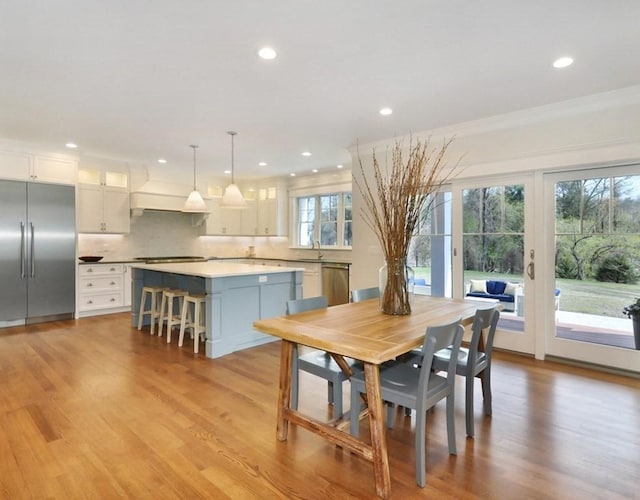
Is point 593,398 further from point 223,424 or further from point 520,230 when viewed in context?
point 223,424

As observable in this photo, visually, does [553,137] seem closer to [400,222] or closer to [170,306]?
[400,222]

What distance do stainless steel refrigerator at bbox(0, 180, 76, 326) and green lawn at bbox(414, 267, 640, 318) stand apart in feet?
21.6

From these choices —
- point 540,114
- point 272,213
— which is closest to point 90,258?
point 272,213

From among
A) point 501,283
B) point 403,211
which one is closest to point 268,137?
point 403,211

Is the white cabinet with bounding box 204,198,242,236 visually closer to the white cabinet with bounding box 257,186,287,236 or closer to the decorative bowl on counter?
the white cabinet with bounding box 257,186,287,236

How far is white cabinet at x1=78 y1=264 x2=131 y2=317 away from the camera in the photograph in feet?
19.2

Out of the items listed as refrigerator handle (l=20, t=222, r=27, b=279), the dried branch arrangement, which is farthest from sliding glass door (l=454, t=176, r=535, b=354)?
refrigerator handle (l=20, t=222, r=27, b=279)

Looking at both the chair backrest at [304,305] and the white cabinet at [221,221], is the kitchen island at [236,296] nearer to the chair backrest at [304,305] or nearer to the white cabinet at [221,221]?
the chair backrest at [304,305]

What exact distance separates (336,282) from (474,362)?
4.27m

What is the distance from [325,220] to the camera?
24.4 ft

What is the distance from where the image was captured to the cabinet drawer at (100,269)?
19.2 feet

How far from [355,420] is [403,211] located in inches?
50.2

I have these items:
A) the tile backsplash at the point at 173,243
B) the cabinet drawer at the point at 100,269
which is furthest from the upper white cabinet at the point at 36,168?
the cabinet drawer at the point at 100,269

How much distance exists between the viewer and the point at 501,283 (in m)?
4.17
